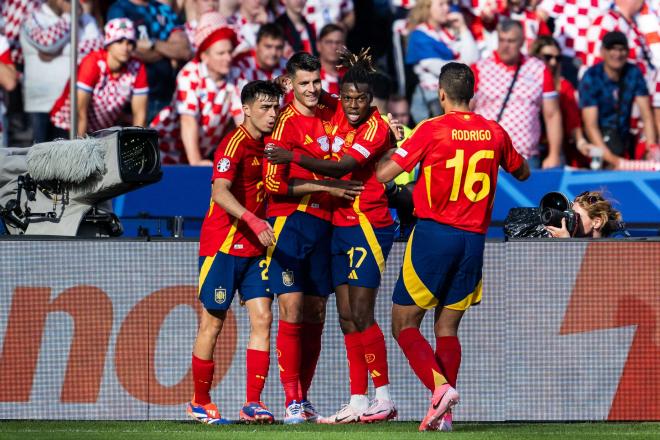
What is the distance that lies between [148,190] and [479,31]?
12.5 feet

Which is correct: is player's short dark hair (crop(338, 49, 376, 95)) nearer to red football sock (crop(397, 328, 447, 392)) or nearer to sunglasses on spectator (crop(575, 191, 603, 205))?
red football sock (crop(397, 328, 447, 392))

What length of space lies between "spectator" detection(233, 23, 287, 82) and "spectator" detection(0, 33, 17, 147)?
198 cm

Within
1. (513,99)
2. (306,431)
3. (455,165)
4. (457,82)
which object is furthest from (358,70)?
(513,99)

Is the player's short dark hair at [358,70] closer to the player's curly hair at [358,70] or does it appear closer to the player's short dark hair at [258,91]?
the player's curly hair at [358,70]

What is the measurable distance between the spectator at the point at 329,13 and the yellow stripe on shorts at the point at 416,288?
5916mm

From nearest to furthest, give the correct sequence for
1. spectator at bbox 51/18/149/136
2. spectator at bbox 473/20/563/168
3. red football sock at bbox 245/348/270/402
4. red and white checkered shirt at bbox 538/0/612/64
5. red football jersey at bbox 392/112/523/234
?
red football jersey at bbox 392/112/523/234 < red football sock at bbox 245/348/270/402 < spectator at bbox 51/18/149/136 < spectator at bbox 473/20/563/168 < red and white checkered shirt at bbox 538/0/612/64

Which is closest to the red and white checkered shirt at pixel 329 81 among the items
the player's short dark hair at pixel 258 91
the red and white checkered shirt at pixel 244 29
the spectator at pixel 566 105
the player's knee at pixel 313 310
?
the red and white checkered shirt at pixel 244 29

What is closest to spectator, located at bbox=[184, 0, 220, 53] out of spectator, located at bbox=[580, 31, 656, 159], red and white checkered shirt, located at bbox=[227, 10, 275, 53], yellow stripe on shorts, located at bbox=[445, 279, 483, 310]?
red and white checkered shirt, located at bbox=[227, 10, 275, 53]

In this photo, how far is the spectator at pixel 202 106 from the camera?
489 inches

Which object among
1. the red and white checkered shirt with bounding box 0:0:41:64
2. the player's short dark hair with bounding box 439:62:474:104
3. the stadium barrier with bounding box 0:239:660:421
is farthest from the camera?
the red and white checkered shirt with bounding box 0:0:41:64

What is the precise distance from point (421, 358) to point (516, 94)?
564cm

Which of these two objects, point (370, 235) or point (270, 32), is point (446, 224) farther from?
point (270, 32)

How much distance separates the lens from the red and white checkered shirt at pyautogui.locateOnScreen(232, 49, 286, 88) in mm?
12719

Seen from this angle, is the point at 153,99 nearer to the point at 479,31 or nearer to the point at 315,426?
the point at 479,31
